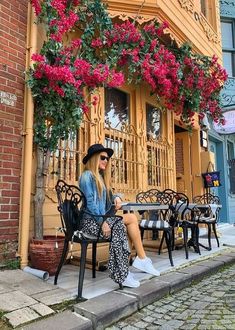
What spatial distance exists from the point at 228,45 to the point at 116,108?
7.10 meters

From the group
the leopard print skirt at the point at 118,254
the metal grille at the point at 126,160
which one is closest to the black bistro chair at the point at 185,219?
the metal grille at the point at 126,160

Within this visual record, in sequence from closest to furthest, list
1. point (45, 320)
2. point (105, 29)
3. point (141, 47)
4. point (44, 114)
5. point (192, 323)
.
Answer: point (45, 320) → point (192, 323) → point (44, 114) → point (105, 29) → point (141, 47)

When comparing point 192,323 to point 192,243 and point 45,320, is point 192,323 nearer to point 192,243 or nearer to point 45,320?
point 45,320

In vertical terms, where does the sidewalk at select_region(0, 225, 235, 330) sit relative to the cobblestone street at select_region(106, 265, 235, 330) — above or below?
above

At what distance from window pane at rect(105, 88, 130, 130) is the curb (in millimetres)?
2773

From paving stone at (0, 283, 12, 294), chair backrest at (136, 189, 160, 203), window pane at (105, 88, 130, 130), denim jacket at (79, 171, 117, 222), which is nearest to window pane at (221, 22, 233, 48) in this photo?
window pane at (105, 88, 130, 130)

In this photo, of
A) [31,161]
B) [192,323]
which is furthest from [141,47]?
[192,323]

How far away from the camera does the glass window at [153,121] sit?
6.56 m

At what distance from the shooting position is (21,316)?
2.35 metres

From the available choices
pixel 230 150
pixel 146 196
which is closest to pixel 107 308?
pixel 146 196

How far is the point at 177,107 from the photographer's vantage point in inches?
236

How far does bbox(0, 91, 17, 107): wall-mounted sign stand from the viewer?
3.57m

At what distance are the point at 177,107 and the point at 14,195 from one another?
3.56m

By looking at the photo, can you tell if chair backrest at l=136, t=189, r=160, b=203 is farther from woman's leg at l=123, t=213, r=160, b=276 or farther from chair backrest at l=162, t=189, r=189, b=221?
woman's leg at l=123, t=213, r=160, b=276
